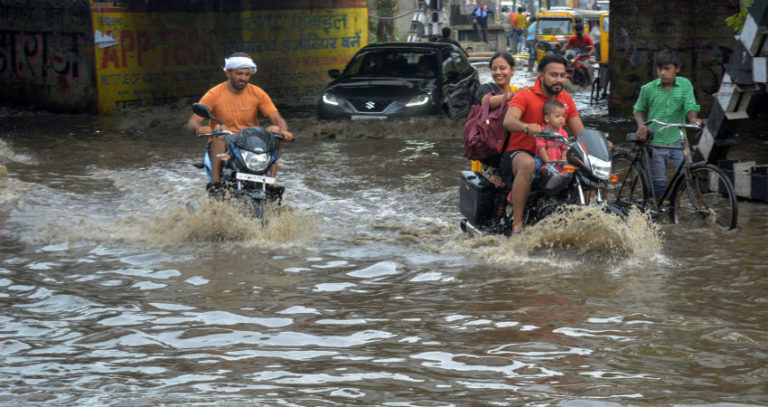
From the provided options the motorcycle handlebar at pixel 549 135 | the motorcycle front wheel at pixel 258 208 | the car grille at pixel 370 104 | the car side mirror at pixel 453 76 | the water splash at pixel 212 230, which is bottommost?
the water splash at pixel 212 230

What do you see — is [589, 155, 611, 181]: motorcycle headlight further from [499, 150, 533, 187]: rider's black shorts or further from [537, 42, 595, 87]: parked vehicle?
[537, 42, 595, 87]: parked vehicle

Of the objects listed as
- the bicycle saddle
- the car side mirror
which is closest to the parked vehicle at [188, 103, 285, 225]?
the bicycle saddle

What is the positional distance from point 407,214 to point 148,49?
532 inches

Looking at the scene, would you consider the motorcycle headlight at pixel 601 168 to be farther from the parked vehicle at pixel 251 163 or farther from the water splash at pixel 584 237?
the parked vehicle at pixel 251 163

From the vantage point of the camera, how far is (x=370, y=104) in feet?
58.3

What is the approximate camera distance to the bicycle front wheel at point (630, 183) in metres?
9.95

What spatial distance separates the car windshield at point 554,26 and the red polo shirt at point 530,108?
1254 inches

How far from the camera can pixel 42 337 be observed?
624 cm

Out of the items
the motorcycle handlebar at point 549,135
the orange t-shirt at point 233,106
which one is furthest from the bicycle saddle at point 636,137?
the orange t-shirt at point 233,106

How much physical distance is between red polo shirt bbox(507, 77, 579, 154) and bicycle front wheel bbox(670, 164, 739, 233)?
5.05ft

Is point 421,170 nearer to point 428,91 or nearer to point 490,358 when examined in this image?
point 428,91

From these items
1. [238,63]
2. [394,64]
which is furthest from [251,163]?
[394,64]

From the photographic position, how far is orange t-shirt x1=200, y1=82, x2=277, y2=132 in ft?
31.3

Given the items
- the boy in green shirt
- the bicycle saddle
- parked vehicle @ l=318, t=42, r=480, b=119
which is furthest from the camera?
parked vehicle @ l=318, t=42, r=480, b=119
